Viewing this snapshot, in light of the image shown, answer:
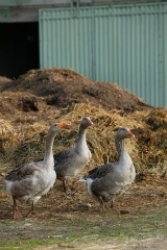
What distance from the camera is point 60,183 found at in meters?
14.9

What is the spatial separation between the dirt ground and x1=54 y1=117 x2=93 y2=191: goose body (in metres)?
0.35

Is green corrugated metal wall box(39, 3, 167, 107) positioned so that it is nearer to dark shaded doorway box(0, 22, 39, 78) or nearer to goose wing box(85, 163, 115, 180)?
dark shaded doorway box(0, 22, 39, 78)

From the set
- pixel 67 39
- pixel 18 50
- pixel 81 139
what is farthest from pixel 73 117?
pixel 18 50

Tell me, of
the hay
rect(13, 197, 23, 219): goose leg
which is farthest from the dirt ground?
rect(13, 197, 23, 219): goose leg

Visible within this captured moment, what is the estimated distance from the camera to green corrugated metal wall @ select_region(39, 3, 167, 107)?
77.9 feet

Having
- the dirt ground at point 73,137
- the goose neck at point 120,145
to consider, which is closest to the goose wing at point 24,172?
the dirt ground at point 73,137

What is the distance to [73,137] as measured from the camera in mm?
16266

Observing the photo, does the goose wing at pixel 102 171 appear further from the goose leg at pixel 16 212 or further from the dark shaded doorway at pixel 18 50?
the dark shaded doorway at pixel 18 50

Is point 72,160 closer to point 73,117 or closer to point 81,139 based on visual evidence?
point 81,139

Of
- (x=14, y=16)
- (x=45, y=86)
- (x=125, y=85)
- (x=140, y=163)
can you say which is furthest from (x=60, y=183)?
(x=14, y=16)

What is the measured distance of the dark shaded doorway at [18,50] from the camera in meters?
Answer: 30.7

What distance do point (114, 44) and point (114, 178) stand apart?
39.2 ft

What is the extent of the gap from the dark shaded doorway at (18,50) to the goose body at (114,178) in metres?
17.9

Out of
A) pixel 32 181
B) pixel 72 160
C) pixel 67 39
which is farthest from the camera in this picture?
pixel 67 39
